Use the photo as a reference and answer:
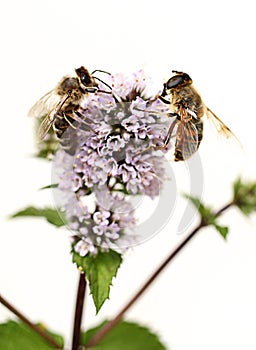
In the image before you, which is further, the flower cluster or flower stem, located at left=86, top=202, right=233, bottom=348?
flower stem, located at left=86, top=202, right=233, bottom=348

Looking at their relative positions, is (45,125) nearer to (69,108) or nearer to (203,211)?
(69,108)

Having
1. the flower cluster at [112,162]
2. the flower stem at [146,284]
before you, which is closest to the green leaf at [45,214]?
the flower cluster at [112,162]

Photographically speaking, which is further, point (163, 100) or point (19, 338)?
point (19, 338)

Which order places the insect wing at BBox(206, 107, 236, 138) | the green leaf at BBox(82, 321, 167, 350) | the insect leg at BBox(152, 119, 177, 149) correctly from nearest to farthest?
the insect leg at BBox(152, 119, 177, 149) < the insect wing at BBox(206, 107, 236, 138) < the green leaf at BBox(82, 321, 167, 350)

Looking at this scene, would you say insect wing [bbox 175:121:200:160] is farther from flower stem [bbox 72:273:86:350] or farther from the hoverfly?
flower stem [bbox 72:273:86:350]

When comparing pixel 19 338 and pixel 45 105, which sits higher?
pixel 45 105

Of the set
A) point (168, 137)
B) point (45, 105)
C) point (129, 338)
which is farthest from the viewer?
point (129, 338)

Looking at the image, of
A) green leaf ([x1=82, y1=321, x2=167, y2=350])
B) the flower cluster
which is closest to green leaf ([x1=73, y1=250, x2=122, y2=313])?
the flower cluster

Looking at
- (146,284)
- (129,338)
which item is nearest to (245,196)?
(146,284)
